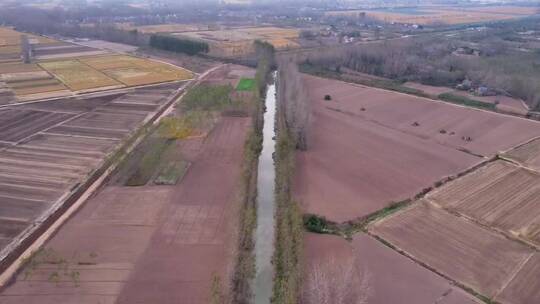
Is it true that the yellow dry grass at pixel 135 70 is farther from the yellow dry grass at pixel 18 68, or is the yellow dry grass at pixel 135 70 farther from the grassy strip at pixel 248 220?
the grassy strip at pixel 248 220

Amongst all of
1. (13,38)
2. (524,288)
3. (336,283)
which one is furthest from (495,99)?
(13,38)

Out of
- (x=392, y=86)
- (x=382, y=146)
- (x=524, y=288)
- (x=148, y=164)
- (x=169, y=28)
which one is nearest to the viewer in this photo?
(x=524, y=288)

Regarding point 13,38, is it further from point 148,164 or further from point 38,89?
point 148,164

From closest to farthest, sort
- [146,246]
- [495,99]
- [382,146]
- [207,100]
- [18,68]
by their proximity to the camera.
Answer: [146,246] → [382,146] → [207,100] → [495,99] → [18,68]

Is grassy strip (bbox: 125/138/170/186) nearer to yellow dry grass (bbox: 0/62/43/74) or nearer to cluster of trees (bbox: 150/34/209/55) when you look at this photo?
yellow dry grass (bbox: 0/62/43/74)

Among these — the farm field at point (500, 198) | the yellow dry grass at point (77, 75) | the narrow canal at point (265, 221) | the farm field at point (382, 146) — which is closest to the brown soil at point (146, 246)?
the narrow canal at point (265, 221)
